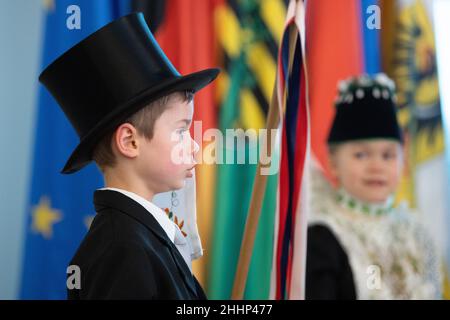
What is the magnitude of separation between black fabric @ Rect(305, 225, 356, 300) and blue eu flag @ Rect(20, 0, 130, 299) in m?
0.57

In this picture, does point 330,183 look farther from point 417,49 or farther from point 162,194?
point 162,194

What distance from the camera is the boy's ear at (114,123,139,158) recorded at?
84cm

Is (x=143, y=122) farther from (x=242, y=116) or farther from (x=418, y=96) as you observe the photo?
(x=418, y=96)

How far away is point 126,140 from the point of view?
843mm

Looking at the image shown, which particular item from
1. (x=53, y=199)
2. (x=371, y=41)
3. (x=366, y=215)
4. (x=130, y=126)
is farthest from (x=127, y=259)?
(x=371, y=41)

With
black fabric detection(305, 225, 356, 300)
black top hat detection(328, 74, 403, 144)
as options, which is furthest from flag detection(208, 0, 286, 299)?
black top hat detection(328, 74, 403, 144)

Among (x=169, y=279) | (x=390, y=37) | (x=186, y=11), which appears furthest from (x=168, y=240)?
(x=390, y=37)

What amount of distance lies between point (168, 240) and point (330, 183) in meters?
0.86

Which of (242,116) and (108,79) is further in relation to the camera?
(242,116)

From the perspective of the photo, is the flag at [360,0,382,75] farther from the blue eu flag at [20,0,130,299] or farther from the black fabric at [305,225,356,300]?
the blue eu flag at [20,0,130,299]

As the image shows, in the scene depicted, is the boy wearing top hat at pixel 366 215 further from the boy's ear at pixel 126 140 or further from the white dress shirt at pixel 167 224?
the boy's ear at pixel 126 140

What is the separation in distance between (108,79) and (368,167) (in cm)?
91

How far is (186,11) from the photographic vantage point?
1.49 meters

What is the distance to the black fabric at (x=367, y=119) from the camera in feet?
5.06
